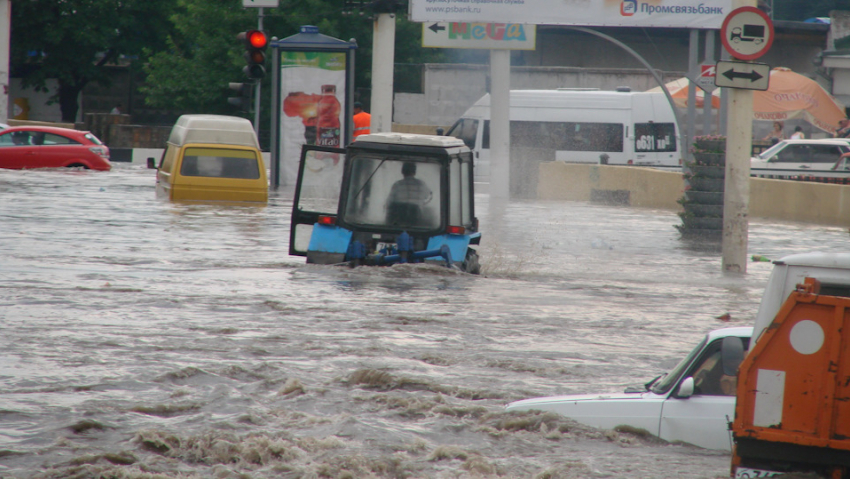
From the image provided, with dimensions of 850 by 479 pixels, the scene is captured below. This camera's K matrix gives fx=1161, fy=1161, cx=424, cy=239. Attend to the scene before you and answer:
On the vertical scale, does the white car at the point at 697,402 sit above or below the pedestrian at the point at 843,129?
below

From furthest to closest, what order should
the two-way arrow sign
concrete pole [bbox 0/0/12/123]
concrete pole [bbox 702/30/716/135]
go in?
concrete pole [bbox 0/0/12/123] < concrete pole [bbox 702/30/716/135] < the two-way arrow sign

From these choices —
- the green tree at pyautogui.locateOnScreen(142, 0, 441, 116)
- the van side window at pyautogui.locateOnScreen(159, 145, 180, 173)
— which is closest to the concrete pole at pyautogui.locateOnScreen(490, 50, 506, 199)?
the van side window at pyautogui.locateOnScreen(159, 145, 180, 173)

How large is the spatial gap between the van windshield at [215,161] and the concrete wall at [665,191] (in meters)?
8.41

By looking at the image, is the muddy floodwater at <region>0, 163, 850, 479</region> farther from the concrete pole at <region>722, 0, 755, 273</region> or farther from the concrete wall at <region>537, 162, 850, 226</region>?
the concrete wall at <region>537, 162, 850, 226</region>

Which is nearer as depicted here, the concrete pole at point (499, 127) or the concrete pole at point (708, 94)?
the concrete pole at point (708, 94)

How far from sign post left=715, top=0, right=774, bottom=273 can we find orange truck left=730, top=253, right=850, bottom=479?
9.04 metres

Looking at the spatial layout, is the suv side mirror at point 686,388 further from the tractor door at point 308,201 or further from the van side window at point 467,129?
the van side window at point 467,129

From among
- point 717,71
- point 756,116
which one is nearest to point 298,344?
point 717,71

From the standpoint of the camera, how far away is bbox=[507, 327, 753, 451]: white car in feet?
19.0

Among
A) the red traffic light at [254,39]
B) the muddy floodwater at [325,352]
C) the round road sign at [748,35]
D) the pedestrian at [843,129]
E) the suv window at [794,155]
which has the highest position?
the red traffic light at [254,39]

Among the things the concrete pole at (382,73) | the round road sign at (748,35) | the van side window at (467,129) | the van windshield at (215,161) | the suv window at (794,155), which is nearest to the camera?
the round road sign at (748,35)

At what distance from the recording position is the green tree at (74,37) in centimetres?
4569

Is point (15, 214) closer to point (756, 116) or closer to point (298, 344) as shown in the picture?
point (298, 344)

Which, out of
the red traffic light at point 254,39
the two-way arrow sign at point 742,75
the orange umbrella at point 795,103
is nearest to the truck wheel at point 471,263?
the two-way arrow sign at point 742,75
